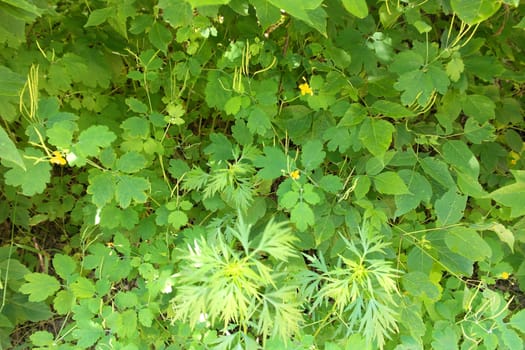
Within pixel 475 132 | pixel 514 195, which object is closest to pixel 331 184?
pixel 514 195

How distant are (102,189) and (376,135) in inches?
35.4

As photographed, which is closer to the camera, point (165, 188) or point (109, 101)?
point (165, 188)

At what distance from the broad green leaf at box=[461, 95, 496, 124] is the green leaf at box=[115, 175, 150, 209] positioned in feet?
4.07

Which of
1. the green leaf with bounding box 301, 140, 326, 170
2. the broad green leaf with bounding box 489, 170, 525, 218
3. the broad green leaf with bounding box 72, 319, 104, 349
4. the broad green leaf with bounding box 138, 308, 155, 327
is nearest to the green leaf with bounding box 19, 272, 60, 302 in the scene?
the broad green leaf with bounding box 72, 319, 104, 349

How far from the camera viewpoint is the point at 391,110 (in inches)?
55.0

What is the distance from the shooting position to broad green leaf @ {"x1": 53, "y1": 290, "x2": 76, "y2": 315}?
1453 mm

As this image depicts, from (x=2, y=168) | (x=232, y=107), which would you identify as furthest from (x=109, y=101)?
(x=232, y=107)

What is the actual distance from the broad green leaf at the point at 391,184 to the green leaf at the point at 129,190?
78 cm

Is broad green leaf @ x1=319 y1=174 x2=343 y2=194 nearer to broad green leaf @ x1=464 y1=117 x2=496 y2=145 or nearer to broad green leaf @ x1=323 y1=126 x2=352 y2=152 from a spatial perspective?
broad green leaf @ x1=323 y1=126 x2=352 y2=152

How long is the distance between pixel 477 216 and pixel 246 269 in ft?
3.84

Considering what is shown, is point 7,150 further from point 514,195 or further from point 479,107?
point 479,107

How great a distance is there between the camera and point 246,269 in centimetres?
114

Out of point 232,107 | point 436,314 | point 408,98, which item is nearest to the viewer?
point 408,98

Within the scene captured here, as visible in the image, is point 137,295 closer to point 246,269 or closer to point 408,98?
point 246,269
